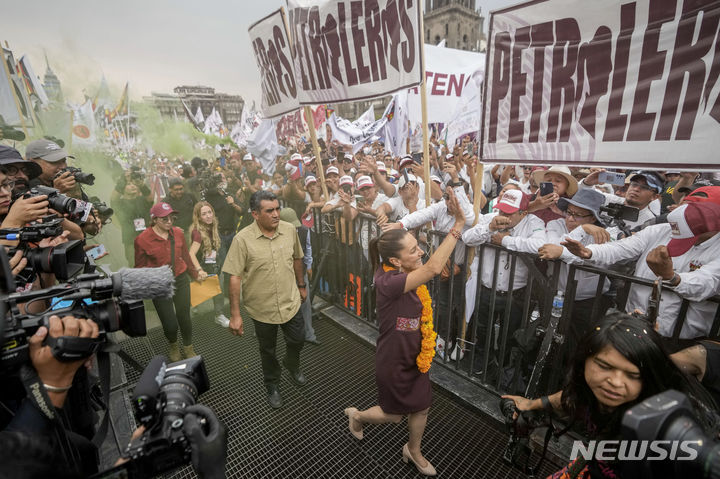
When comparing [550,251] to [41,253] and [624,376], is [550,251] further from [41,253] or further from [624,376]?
[41,253]

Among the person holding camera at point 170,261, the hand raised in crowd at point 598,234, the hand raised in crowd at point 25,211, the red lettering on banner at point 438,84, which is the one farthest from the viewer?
the red lettering on banner at point 438,84

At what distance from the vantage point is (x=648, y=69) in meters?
2.37

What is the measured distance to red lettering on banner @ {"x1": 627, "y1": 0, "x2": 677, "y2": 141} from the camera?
2.25 m

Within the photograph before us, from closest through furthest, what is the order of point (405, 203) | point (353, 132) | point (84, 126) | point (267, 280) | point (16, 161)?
1. point (16, 161)
2. point (267, 280)
3. point (405, 203)
4. point (84, 126)
5. point (353, 132)

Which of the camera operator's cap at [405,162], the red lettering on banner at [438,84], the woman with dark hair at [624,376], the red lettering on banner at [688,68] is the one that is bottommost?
the woman with dark hair at [624,376]

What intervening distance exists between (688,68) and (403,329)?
2.60 m

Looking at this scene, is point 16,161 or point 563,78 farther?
point 16,161

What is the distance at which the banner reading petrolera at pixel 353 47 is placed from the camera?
145 inches

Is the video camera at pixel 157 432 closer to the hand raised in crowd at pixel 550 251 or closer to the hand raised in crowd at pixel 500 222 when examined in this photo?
the hand raised in crowd at pixel 550 251

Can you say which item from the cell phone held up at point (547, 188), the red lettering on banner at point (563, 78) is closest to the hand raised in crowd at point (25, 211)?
the red lettering on banner at point (563, 78)

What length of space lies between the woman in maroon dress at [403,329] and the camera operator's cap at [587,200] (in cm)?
171

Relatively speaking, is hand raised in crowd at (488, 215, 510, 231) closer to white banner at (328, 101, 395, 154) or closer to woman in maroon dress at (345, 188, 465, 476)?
woman in maroon dress at (345, 188, 465, 476)

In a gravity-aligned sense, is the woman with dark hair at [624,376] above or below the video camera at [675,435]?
below

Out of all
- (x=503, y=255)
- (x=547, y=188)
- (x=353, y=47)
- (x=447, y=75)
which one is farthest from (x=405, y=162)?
(x=503, y=255)
